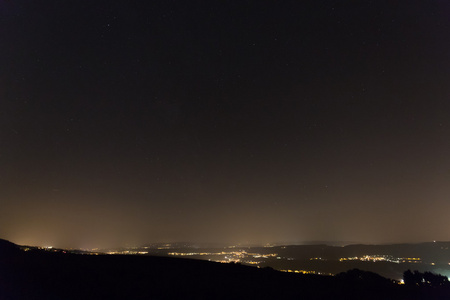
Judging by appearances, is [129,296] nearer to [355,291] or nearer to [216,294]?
[216,294]

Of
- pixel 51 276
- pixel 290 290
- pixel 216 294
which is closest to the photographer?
pixel 51 276

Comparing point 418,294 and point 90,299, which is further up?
point 90,299

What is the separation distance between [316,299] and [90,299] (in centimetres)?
1147

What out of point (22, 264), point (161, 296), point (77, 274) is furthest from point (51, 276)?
point (161, 296)

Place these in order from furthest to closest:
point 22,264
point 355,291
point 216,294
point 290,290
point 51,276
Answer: point 355,291, point 290,290, point 22,264, point 216,294, point 51,276

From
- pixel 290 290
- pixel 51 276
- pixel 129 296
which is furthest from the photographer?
pixel 290 290

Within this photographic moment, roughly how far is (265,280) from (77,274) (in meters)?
12.1

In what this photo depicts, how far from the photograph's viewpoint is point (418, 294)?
20562 mm

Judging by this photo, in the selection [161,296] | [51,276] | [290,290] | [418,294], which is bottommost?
[418,294]

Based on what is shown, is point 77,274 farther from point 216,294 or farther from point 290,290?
point 290,290

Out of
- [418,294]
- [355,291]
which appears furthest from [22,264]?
[418,294]

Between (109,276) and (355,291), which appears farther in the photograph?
(355,291)

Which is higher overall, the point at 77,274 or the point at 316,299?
the point at 77,274

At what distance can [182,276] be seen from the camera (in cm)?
1833
